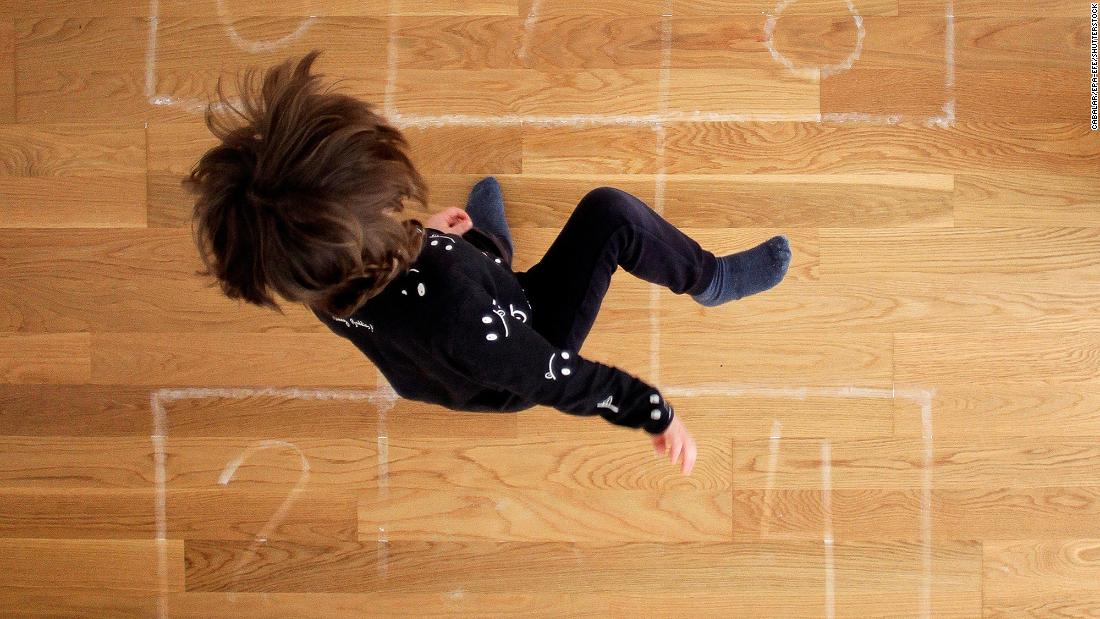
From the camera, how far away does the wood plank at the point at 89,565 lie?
112cm

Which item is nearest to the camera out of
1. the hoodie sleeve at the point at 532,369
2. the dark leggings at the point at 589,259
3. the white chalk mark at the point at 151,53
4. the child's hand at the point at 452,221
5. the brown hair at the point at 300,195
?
the brown hair at the point at 300,195

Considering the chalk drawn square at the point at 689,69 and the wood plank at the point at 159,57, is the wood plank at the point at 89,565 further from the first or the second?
the chalk drawn square at the point at 689,69

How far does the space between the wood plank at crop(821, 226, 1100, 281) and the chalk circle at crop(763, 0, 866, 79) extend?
0.74 feet

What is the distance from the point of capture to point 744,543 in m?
1.09

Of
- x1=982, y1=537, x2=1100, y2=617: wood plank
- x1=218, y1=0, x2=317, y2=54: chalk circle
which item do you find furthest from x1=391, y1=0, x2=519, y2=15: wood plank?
x1=982, y1=537, x2=1100, y2=617: wood plank

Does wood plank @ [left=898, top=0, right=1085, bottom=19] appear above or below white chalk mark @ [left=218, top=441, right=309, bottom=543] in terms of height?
above

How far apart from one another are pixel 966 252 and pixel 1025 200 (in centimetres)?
11

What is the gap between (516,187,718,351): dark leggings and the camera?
867 mm

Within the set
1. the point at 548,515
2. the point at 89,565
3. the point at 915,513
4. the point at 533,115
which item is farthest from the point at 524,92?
the point at 89,565

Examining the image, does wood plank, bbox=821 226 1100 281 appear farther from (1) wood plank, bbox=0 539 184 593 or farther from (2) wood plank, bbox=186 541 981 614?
(1) wood plank, bbox=0 539 184 593

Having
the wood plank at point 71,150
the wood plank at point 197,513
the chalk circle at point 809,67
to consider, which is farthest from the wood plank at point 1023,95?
the wood plank at point 71,150

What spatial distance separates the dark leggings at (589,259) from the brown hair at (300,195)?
0.88 feet

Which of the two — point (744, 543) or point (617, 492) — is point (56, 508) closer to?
point (617, 492)

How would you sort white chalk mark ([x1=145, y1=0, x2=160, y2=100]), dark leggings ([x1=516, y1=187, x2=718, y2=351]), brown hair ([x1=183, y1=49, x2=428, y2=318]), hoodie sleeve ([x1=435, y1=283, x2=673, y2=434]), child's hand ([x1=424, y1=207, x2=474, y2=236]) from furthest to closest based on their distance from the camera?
white chalk mark ([x1=145, y1=0, x2=160, y2=100]), child's hand ([x1=424, y1=207, x2=474, y2=236]), dark leggings ([x1=516, y1=187, x2=718, y2=351]), hoodie sleeve ([x1=435, y1=283, x2=673, y2=434]), brown hair ([x1=183, y1=49, x2=428, y2=318])
